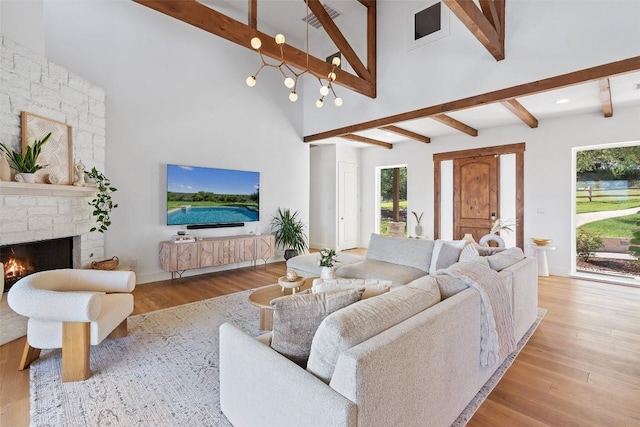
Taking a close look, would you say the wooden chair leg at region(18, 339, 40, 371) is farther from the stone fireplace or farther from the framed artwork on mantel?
the framed artwork on mantel

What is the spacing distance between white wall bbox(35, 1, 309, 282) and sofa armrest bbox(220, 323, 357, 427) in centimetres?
359

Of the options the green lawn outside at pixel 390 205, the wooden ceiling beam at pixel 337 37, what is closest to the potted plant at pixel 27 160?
the wooden ceiling beam at pixel 337 37

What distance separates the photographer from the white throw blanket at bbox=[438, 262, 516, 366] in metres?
1.85

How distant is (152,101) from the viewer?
4.51m

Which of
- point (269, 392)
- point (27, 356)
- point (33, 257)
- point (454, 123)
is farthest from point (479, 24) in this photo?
point (33, 257)

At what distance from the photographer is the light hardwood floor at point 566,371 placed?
5.82 ft

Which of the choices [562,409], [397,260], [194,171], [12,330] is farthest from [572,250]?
[12,330]

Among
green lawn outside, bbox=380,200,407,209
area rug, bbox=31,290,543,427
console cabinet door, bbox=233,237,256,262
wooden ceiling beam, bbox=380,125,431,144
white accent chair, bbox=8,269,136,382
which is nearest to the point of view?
area rug, bbox=31,290,543,427

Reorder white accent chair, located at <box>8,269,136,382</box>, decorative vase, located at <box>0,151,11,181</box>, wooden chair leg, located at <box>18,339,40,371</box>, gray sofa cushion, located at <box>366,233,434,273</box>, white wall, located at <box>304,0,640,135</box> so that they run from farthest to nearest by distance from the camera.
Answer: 1. gray sofa cushion, located at <box>366,233,434,273</box>
2. white wall, located at <box>304,0,640,135</box>
3. decorative vase, located at <box>0,151,11,181</box>
4. wooden chair leg, located at <box>18,339,40,371</box>
5. white accent chair, located at <box>8,269,136,382</box>

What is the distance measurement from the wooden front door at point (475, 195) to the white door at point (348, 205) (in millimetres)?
2476

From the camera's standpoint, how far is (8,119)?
2842mm

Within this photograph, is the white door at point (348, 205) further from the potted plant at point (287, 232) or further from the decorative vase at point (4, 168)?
the decorative vase at point (4, 168)

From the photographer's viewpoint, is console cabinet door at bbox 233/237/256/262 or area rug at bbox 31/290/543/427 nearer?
area rug at bbox 31/290/543/427

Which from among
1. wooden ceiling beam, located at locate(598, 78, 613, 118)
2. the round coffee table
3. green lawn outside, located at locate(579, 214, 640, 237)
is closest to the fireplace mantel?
the round coffee table
